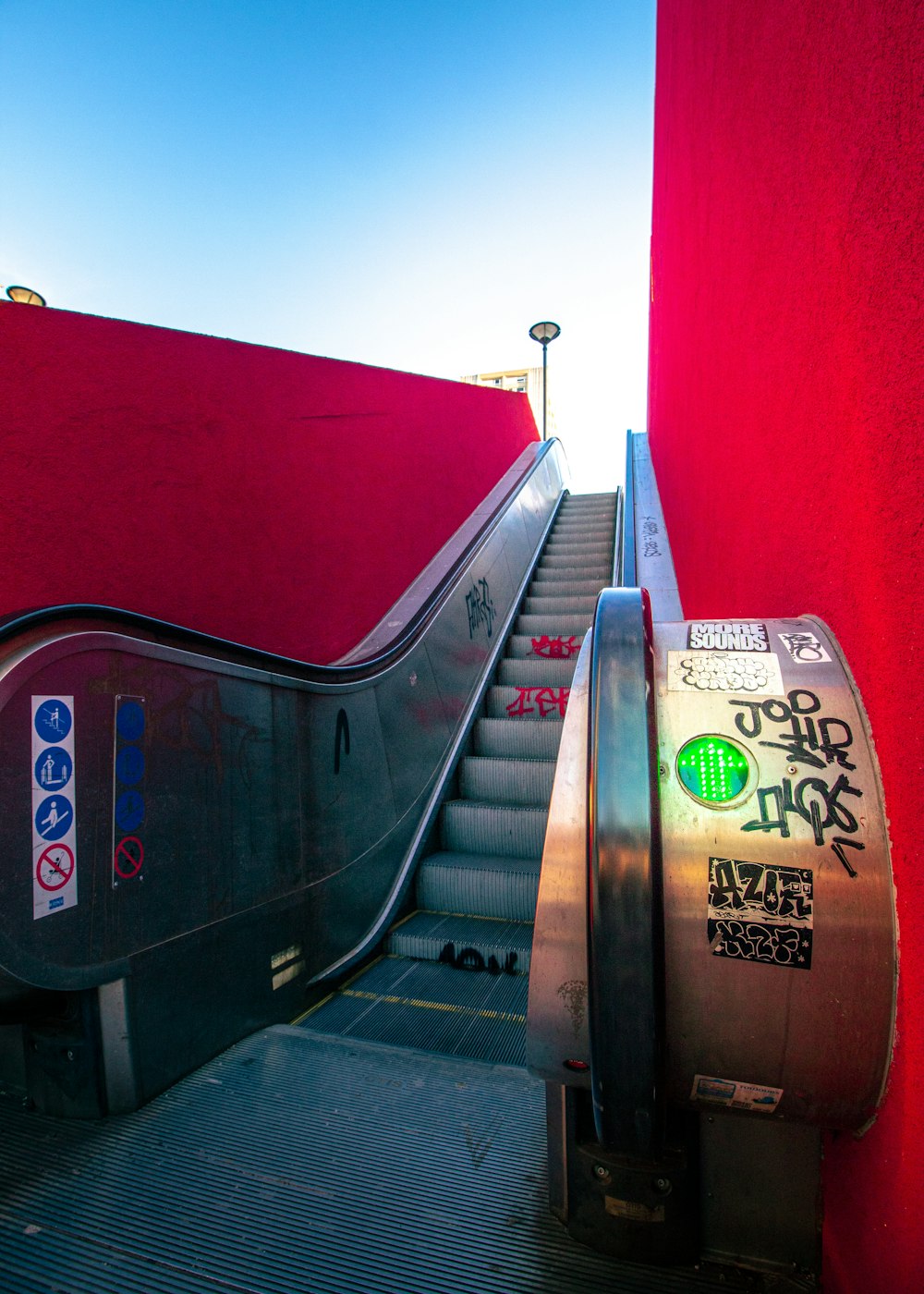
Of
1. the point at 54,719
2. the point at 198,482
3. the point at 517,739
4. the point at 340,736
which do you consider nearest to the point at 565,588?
the point at 517,739

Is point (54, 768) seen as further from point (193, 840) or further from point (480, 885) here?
point (480, 885)

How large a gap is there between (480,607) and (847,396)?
407cm

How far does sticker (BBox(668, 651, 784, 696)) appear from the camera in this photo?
122 cm

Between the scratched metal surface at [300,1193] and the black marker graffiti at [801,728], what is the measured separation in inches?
45.8

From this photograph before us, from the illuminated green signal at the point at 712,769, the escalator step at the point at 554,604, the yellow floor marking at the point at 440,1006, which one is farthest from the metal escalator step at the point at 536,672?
the illuminated green signal at the point at 712,769

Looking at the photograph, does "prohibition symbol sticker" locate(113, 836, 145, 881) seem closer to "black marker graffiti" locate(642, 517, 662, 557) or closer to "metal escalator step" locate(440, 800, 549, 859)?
"metal escalator step" locate(440, 800, 549, 859)

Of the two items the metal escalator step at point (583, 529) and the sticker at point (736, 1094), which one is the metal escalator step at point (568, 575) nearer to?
the metal escalator step at point (583, 529)

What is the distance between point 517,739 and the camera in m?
4.42

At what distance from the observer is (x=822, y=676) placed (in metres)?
1.20

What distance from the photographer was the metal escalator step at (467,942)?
117 inches

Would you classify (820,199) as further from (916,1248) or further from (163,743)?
(163,743)

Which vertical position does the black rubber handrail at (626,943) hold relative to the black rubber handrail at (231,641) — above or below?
Result: below

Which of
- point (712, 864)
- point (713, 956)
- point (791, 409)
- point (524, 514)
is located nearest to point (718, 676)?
point (712, 864)

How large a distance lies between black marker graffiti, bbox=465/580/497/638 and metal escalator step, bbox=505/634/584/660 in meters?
0.30
